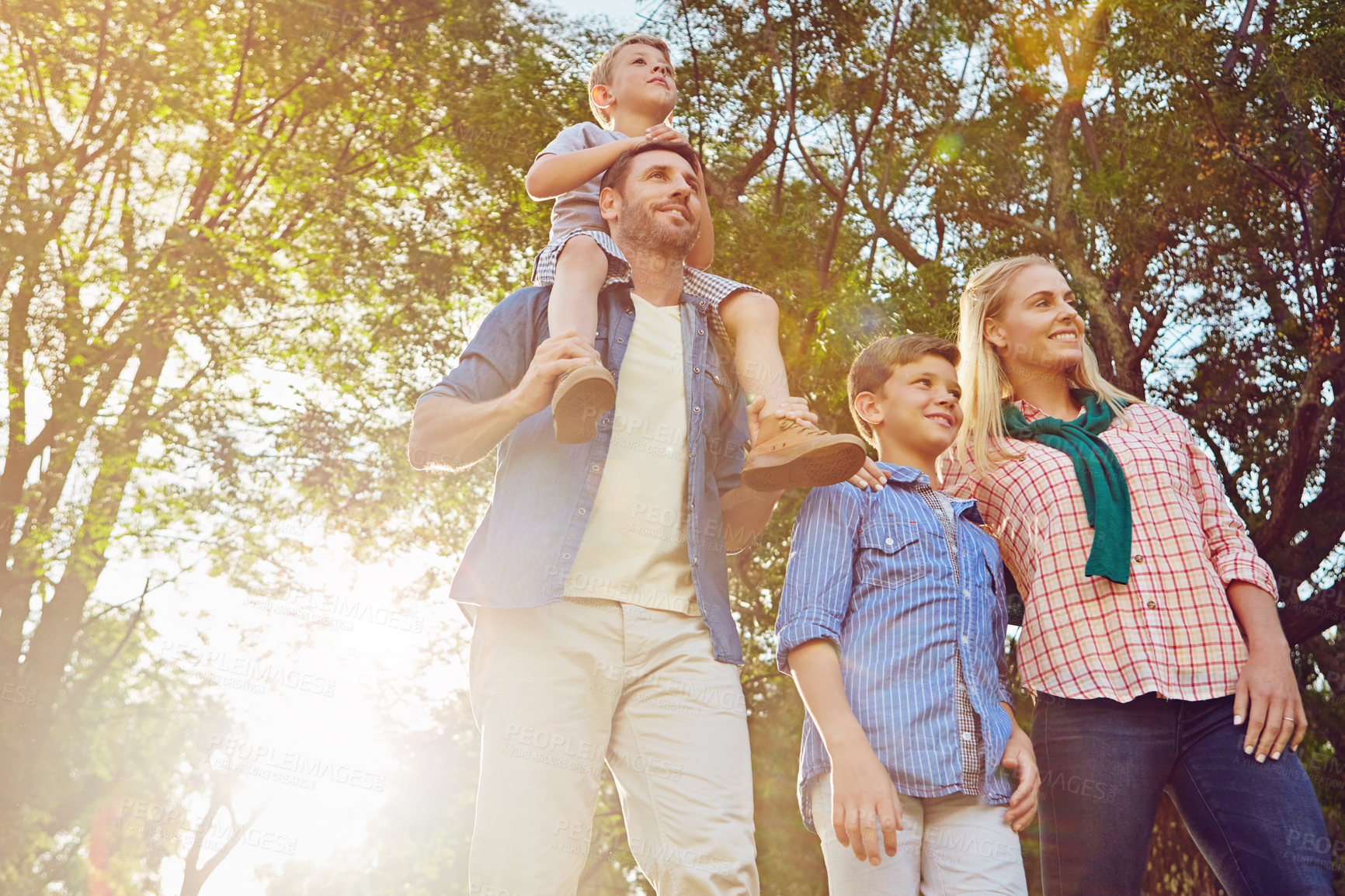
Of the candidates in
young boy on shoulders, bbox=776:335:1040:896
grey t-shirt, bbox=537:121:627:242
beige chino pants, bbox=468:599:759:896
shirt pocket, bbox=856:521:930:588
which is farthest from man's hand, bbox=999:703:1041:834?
grey t-shirt, bbox=537:121:627:242

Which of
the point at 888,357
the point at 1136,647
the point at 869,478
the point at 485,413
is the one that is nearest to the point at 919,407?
the point at 888,357

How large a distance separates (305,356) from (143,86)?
10.7 ft

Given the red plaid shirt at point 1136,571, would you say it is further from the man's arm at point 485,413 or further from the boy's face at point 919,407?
the man's arm at point 485,413

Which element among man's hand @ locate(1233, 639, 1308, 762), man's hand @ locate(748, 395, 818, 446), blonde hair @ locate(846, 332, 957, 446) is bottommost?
man's hand @ locate(1233, 639, 1308, 762)

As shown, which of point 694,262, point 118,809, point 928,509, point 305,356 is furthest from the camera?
point 118,809

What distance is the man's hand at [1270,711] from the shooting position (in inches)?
98.0

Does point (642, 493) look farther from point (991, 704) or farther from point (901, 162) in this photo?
point (901, 162)

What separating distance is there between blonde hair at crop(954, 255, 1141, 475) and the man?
788mm

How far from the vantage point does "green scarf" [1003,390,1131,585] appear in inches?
107

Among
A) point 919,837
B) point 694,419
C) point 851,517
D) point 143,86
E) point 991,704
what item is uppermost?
point 143,86

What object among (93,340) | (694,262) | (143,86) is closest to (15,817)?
(93,340)

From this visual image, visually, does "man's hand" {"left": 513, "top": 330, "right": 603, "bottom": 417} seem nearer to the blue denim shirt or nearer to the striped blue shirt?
the blue denim shirt

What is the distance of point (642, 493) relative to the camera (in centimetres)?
262

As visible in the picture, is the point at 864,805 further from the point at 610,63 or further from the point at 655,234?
the point at 610,63
